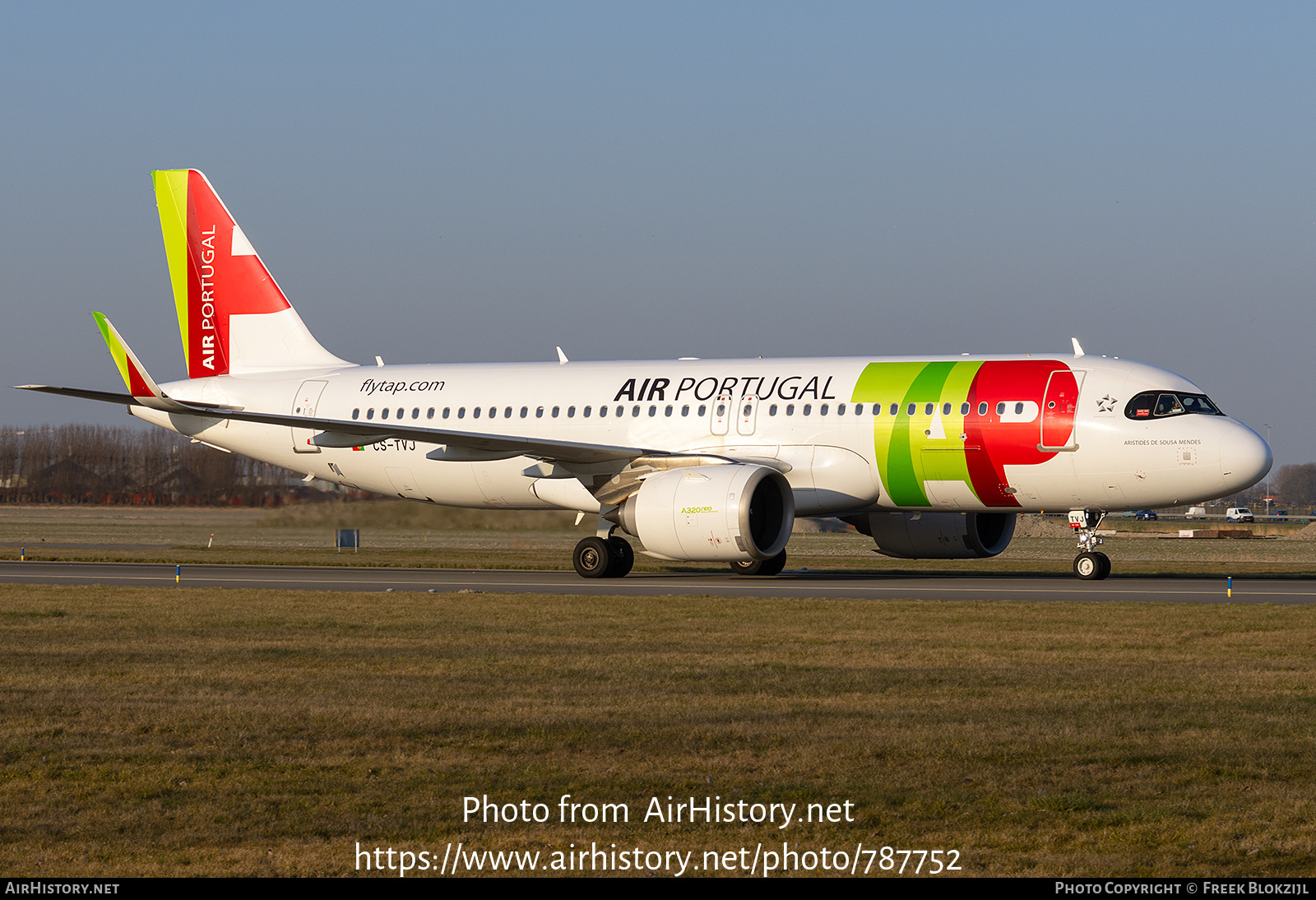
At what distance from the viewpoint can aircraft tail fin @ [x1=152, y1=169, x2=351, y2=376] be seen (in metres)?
32.4

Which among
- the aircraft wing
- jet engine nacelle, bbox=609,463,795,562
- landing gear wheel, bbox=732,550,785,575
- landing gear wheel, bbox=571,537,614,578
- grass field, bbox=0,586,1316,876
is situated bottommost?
grass field, bbox=0,586,1316,876

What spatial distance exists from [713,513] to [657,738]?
564 inches

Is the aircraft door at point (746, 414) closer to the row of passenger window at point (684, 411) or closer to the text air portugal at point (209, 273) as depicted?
the row of passenger window at point (684, 411)

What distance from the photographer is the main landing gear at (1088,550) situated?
25062 mm

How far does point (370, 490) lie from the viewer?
102 feet

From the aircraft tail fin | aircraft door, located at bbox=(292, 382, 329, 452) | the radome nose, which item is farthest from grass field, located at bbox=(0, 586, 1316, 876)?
the aircraft tail fin

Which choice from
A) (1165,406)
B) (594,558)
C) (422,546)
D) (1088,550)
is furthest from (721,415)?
(422,546)

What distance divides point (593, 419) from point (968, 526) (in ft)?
24.7

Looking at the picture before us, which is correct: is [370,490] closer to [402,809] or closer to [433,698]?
[433,698]

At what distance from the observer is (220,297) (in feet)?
107

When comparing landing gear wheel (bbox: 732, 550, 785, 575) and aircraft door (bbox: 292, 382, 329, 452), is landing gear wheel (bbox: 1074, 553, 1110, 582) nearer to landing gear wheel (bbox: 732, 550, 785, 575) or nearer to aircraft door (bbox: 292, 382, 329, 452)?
landing gear wheel (bbox: 732, 550, 785, 575)

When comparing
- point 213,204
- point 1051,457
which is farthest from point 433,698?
point 213,204

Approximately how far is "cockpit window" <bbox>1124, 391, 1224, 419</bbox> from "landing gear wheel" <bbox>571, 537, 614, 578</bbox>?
31.2 ft

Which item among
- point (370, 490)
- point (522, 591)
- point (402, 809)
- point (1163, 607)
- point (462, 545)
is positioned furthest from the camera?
point (462, 545)
